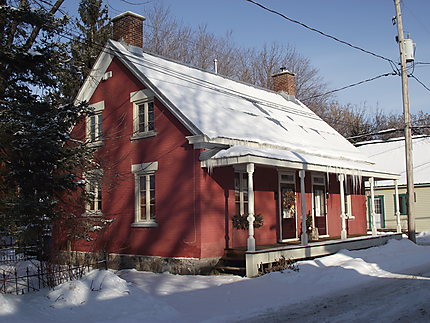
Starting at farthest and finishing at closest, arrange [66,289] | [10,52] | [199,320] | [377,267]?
[377,267], [10,52], [66,289], [199,320]

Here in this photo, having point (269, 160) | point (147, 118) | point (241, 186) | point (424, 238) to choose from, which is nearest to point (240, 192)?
point (241, 186)

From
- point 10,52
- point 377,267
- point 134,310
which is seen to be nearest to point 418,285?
point 377,267

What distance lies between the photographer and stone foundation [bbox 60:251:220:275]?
531 inches

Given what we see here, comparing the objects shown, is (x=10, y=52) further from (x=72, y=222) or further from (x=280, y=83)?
(x=280, y=83)

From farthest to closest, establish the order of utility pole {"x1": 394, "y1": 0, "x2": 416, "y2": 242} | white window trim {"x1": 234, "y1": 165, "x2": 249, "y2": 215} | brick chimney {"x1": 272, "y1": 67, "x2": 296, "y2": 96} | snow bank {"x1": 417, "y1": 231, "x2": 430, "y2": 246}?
brick chimney {"x1": 272, "y1": 67, "x2": 296, "y2": 96}, snow bank {"x1": 417, "y1": 231, "x2": 430, "y2": 246}, utility pole {"x1": 394, "y1": 0, "x2": 416, "y2": 242}, white window trim {"x1": 234, "y1": 165, "x2": 249, "y2": 215}

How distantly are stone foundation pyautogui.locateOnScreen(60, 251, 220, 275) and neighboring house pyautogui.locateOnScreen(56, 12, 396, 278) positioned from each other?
0.04 metres

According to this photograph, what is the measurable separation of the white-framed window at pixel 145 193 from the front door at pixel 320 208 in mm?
7600

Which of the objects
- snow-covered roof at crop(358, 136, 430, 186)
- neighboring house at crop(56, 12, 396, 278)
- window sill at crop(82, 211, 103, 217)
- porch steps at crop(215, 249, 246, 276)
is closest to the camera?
porch steps at crop(215, 249, 246, 276)

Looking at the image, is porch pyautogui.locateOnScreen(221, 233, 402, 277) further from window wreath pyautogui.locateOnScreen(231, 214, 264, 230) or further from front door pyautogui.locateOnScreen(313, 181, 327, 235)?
front door pyautogui.locateOnScreen(313, 181, 327, 235)

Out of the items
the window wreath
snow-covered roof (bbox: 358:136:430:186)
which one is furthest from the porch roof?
snow-covered roof (bbox: 358:136:430:186)

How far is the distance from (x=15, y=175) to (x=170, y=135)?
5397 millimetres

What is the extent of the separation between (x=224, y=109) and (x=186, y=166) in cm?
358

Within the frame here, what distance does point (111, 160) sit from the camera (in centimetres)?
1641

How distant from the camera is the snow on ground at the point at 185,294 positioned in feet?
27.2
